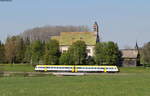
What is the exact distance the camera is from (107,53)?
8725 centimetres

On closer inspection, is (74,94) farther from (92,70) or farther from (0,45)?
(0,45)

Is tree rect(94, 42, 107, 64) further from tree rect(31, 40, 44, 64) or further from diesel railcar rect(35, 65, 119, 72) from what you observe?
diesel railcar rect(35, 65, 119, 72)

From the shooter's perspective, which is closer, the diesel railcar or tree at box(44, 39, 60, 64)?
the diesel railcar

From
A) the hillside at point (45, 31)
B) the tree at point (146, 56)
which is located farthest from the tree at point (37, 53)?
the hillside at point (45, 31)

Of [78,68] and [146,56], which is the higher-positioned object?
[146,56]

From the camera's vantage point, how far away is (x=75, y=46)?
91438mm

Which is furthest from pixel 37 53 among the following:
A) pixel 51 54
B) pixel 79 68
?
pixel 79 68

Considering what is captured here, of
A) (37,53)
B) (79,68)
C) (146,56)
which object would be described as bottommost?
(79,68)

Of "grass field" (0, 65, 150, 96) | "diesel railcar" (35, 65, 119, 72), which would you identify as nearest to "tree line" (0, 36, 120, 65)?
"diesel railcar" (35, 65, 119, 72)

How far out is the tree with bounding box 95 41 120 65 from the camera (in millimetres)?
86250

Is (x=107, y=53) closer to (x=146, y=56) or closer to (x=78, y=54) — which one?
(x=78, y=54)

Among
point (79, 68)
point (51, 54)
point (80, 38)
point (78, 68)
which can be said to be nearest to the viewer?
point (78, 68)

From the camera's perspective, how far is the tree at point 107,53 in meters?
86.2

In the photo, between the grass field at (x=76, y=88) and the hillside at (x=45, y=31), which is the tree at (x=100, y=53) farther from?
the hillside at (x=45, y=31)
